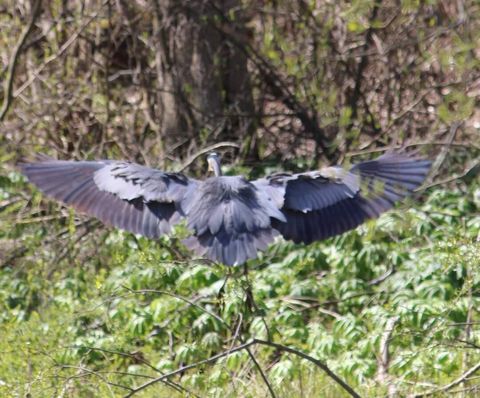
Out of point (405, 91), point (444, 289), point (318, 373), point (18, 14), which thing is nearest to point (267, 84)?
point (405, 91)

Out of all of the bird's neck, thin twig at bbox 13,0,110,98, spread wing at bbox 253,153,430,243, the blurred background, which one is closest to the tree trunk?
the blurred background

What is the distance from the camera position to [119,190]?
18.4 ft

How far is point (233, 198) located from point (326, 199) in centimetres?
49

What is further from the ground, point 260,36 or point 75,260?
point 260,36

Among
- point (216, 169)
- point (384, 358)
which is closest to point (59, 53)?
point (216, 169)

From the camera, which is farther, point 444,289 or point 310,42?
point 310,42

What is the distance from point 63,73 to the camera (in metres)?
8.80

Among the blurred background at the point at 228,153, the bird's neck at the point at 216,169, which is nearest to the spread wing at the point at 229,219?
the blurred background at the point at 228,153

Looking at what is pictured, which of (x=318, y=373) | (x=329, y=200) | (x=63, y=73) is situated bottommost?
(x=318, y=373)

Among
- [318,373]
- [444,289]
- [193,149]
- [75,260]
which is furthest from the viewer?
[193,149]

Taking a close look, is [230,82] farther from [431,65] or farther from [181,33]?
[431,65]

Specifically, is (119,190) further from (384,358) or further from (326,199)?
(384,358)

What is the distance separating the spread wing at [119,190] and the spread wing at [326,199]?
1.47ft

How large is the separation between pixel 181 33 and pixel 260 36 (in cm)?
66
